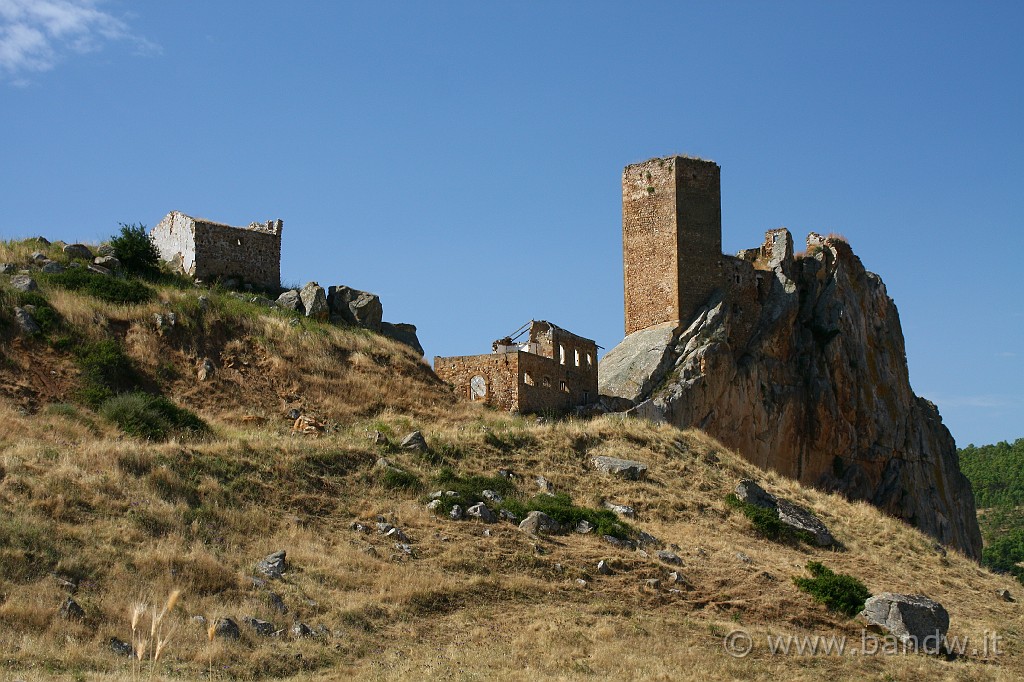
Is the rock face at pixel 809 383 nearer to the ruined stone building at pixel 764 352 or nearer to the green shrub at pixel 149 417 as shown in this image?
the ruined stone building at pixel 764 352

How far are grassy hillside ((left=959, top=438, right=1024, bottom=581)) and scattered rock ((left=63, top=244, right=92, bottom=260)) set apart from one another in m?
46.1

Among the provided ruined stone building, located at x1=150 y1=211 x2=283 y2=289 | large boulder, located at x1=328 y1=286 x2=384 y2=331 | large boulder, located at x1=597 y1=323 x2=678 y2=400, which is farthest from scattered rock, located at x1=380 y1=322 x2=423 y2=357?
large boulder, located at x1=597 y1=323 x2=678 y2=400

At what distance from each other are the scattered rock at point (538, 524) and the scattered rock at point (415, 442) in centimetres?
342

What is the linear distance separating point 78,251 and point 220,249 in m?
3.74

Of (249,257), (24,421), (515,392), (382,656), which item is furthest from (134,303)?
(382,656)

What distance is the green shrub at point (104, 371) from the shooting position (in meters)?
24.6

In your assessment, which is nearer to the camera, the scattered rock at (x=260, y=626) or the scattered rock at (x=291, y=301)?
the scattered rock at (x=260, y=626)

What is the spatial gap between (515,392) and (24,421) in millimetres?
12729

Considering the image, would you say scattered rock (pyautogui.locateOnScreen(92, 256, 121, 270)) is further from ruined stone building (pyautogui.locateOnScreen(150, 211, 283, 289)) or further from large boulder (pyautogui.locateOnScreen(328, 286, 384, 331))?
large boulder (pyautogui.locateOnScreen(328, 286, 384, 331))

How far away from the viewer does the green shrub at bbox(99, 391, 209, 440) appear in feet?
74.9

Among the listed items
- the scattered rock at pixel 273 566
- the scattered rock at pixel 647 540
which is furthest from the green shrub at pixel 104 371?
the scattered rock at pixel 647 540

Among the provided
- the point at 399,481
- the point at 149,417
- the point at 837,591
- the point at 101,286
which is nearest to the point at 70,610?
the point at 399,481

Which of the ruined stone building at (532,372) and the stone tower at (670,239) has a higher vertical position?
the stone tower at (670,239)

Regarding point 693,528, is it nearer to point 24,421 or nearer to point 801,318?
point 24,421
